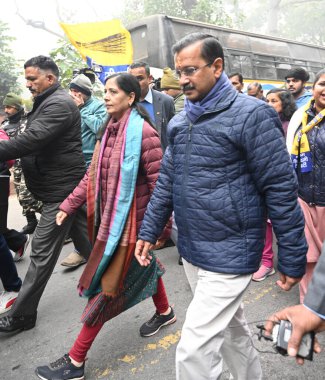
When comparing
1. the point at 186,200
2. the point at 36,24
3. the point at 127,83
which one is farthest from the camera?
the point at 36,24

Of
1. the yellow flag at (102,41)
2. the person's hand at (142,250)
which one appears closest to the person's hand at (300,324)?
the person's hand at (142,250)

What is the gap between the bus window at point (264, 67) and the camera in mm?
9727

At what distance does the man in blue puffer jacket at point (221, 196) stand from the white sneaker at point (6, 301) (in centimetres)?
212

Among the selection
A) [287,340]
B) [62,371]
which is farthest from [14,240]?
[287,340]

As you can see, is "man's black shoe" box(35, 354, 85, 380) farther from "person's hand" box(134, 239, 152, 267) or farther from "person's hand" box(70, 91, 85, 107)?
"person's hand" box(70, 91, 85, 107)

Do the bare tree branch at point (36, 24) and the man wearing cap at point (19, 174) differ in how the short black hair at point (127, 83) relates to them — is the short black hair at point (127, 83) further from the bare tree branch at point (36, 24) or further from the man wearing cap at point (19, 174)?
the bare tree branch at point (36, 24)

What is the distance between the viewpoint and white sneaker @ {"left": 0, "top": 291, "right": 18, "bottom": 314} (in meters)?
3.12

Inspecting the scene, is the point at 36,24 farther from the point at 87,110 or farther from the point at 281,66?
the point at 87,110

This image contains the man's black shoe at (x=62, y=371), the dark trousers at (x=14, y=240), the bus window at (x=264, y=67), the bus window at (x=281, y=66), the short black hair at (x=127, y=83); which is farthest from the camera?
the bus window at (x=281, y=66)

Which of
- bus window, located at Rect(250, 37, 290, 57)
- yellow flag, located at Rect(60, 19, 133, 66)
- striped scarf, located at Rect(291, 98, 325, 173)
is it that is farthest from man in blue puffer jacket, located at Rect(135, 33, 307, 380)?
bus window, located at Rect(250, 37, 290, 57)

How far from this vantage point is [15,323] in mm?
2736

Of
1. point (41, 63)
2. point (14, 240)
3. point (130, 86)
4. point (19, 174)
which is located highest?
point (41, 63)

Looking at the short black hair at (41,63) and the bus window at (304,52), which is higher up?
the short black hair at (41,63)

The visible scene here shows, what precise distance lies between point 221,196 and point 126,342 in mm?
1509
